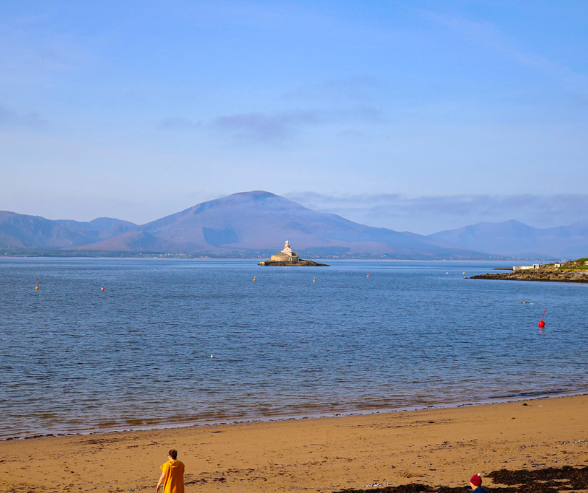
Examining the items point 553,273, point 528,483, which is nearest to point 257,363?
point 528,483

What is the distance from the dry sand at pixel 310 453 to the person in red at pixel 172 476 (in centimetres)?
180

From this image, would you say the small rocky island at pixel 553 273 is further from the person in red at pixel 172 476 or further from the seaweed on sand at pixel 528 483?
the person in red at pixel 172 476

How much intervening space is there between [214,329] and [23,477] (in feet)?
96.4

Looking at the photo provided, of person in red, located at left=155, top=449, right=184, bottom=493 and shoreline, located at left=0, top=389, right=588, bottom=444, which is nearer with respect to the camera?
person in red, located at left=155, top=449, right=184, bottom=493

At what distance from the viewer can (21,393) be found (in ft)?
65.6

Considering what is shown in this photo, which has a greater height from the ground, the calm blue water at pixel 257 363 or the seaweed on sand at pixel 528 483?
the seaweed on sand at pixel 528 483

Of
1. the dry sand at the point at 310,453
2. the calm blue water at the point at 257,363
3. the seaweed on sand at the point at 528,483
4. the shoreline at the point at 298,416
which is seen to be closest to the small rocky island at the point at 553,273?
the calm blue water at the point at 257,363

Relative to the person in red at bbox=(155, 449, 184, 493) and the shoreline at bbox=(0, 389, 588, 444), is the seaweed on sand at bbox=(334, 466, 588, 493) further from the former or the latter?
the shoreline at bbox=(0, 389, 588, 444)

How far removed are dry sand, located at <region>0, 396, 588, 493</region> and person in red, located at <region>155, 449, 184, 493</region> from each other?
1.80m

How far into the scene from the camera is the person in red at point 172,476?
9164mm

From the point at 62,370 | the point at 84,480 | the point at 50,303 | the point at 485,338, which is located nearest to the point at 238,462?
the point at 84,480

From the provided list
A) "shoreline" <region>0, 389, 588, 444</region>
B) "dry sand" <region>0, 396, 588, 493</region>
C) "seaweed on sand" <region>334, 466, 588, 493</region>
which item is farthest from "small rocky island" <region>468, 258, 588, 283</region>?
"seaweed on sand" <region>334, 466, 588, 493</region>

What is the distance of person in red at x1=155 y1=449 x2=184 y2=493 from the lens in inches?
361

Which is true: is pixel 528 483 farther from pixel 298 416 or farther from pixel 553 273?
pixel 553 273
